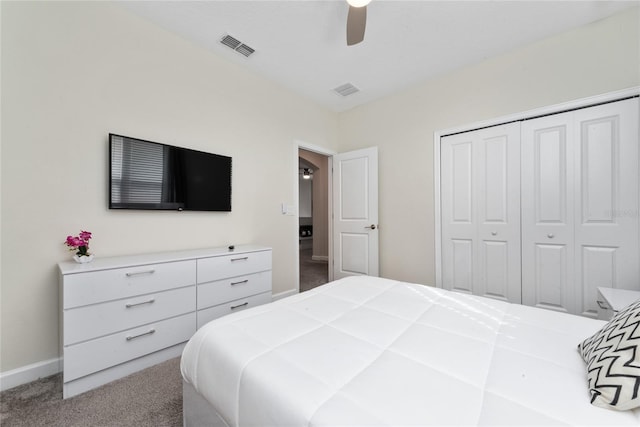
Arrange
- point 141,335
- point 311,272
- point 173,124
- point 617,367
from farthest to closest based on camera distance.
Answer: point 311,272 → point 173,124 → point 141,335 → point 617,367

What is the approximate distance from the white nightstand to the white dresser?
275 cm

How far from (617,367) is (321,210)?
5.72m

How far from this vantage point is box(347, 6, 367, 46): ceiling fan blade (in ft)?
5.88

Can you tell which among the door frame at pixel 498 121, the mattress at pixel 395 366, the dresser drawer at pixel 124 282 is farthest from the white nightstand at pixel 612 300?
the dresser drawer at pixel 124 282

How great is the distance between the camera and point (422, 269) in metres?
3.20

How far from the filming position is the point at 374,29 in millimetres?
2299

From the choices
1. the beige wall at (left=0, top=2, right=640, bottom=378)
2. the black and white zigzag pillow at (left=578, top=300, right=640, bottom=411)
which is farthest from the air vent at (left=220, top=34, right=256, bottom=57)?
the black and white zigzag pillow at (left=578, top=300, right=640, bottom=411)

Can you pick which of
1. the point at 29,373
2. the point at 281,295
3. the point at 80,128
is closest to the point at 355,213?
the point at 281,295

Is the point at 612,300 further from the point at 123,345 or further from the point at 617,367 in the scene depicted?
the point at 123,345

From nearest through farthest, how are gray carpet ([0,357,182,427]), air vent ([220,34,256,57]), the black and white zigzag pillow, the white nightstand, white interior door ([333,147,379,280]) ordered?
the black and white zigzag pillow < gray carpet ([0,357,182,427]) < the white nightstand < air vent ([220,34,256,57]) < white interior door ([333,147,379,280])

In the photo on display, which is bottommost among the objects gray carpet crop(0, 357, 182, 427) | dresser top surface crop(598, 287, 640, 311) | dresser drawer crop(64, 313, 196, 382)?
gray carpet crop(0, 357, 182, 427)

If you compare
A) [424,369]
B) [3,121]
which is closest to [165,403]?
[424,369]

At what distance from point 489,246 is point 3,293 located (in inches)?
160

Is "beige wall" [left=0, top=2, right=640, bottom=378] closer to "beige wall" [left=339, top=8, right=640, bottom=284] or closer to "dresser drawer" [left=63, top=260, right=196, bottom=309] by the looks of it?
"beige wall" [left=339, top=8, right=640, bottom=284]
